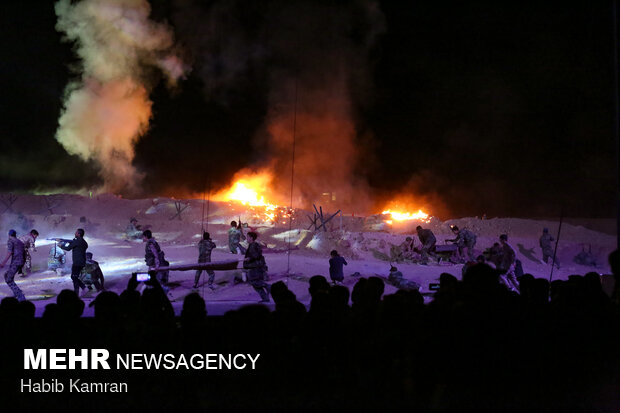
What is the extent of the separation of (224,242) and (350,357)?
1649 cm

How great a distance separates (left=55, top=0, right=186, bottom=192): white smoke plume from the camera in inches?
945

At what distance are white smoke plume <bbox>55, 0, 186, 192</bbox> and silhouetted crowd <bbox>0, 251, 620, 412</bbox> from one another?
24.3 metres

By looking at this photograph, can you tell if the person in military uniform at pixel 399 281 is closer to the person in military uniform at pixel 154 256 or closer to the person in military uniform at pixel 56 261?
the person in military uniform at pixel 154 256

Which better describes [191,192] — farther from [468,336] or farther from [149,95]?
[468,336]

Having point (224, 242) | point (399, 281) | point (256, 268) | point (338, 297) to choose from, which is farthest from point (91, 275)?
point (338, 297)

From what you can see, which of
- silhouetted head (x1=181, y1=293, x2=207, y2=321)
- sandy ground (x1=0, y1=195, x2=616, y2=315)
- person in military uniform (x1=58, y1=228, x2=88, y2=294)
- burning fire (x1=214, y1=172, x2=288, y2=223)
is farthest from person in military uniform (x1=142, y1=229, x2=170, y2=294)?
burning fire (x1=214, y1=172, x2=288, y2=223)

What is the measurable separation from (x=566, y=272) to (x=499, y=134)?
15.0 m

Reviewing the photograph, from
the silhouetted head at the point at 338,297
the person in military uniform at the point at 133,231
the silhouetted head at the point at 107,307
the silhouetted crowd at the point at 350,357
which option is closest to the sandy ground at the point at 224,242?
the person in military uniform at the point at 133,231

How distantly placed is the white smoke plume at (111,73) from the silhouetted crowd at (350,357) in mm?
24282

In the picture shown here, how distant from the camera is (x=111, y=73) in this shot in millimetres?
26125

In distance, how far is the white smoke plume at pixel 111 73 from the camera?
78.7 feet

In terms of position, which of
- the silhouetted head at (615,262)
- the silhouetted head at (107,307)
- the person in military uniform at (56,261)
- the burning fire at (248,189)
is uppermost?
the burning fire at (248,189)

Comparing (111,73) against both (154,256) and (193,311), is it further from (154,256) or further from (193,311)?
(193,311)

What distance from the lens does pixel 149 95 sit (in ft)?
93.6
